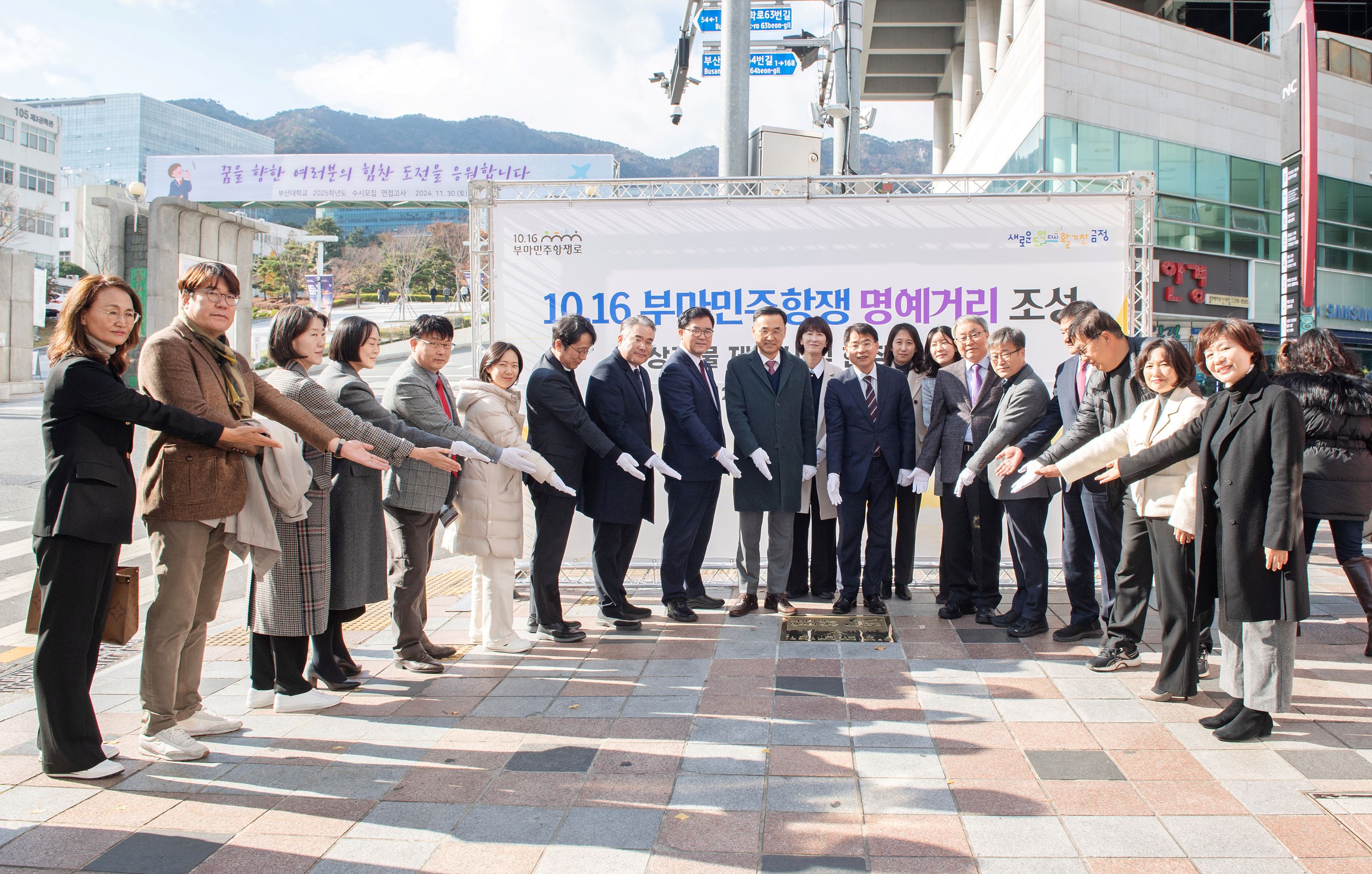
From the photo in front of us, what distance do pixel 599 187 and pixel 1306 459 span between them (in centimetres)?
455

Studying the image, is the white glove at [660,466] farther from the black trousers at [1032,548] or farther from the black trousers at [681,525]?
the black trousers at [1032,548]

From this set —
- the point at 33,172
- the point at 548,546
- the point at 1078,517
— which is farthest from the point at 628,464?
the point at 33,172

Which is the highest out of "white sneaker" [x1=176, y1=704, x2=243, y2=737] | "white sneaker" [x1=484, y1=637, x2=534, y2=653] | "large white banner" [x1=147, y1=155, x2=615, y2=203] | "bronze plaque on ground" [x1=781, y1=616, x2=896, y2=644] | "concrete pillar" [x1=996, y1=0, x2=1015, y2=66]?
"large white banner" [x1=147, y1=155, x2=615, y2=203]

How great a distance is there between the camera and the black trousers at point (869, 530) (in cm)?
554

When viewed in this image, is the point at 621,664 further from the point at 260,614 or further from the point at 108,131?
the point at 108,131

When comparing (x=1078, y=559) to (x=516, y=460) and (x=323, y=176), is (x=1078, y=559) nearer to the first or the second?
(x=516, y=460)

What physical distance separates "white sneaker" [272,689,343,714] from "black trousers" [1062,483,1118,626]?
3.84m

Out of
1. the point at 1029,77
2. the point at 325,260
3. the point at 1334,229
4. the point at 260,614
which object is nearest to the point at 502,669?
the point at 260,614

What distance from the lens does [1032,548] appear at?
5.03m

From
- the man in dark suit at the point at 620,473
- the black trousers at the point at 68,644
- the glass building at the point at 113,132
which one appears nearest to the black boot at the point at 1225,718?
the man in dark suit at the point at 620,473

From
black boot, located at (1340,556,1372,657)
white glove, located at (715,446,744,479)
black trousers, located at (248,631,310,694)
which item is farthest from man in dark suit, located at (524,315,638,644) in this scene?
black boot, located at (1340,556,1372,657)

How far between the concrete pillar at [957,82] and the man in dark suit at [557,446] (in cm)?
2844

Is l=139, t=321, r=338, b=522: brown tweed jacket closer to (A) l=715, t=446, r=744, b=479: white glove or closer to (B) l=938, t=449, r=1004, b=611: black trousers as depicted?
(A) l=715, t=446, r=744, b=479: white glove

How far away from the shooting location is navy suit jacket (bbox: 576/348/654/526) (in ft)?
16.9
